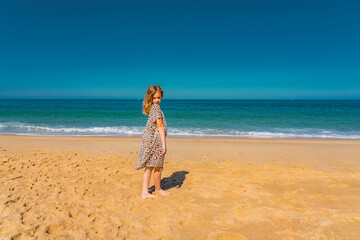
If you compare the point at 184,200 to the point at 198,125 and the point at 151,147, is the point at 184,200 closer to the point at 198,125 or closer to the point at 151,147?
the point at 151,147

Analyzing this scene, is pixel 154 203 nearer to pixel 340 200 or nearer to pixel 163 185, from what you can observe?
pixel 163 185

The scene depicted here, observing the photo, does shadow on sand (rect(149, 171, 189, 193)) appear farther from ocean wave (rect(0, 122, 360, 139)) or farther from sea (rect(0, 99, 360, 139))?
ocean wave (rect(0, 122, 360, 139))

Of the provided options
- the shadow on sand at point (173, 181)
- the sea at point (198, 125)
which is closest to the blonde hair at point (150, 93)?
the shadow on sand at point (173, 181)

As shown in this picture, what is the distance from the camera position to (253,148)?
869cm

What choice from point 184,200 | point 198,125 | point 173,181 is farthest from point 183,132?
point 184,200

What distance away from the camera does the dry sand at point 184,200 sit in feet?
9.12

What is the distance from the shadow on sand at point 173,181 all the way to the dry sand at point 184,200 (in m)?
0.02

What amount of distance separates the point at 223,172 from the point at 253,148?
12.3 feet

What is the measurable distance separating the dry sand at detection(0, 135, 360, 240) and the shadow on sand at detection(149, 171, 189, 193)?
0.08ft

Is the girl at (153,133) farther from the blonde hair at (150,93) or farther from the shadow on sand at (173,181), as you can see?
the shadow on sand at (173,181)

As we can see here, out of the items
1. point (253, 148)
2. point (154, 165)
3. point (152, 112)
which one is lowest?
point (253, 148)

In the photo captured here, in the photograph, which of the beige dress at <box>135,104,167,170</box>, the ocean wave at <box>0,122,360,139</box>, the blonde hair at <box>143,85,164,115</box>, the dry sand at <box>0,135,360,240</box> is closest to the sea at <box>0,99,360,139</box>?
the ocean wave at <box>0,122,360,139</box>

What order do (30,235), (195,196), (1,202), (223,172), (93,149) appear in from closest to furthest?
(30,235) → (1,202) → (195,196) → (223,172) → (93,149)

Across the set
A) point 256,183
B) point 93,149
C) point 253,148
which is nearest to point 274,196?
point 256,183
